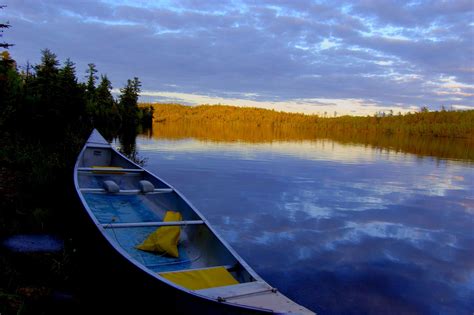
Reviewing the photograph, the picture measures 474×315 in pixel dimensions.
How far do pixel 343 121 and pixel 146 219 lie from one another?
130 metres

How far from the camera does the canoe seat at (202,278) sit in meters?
4.64

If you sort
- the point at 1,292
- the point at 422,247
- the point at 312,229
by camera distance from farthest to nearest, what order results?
the point at 312,229, the point at 422,247, the point at 1,292

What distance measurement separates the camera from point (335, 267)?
25.2 feet

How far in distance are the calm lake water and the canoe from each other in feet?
5.57

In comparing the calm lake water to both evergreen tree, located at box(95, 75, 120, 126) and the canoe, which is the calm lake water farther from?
evergreen tree, located at box(95, 75, 120, 126)

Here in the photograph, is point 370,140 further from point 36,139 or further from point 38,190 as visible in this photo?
point 38,190

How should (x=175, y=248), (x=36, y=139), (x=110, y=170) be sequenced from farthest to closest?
(x=36, y=139), (x=110, y=170), (x=175, y=248)

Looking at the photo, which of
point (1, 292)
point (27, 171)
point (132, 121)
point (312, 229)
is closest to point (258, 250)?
point (312, 229)

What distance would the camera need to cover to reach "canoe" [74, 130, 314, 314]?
3.94 meters

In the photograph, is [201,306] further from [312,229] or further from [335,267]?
[312,229]

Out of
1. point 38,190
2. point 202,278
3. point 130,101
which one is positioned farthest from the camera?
point 130,101

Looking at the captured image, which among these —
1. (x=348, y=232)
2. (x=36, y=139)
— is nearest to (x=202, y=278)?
(x=348, y=232)

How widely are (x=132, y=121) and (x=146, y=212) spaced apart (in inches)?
2564

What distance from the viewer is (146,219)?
7965mm
